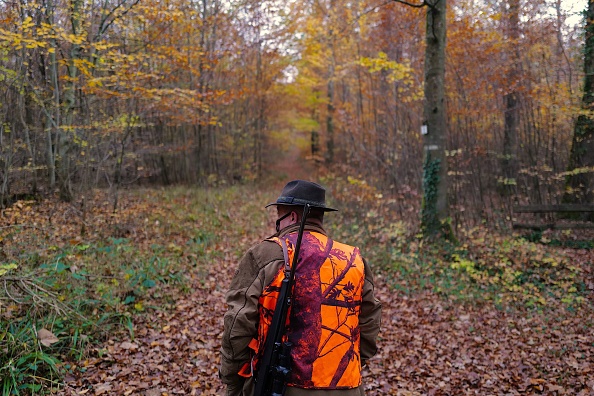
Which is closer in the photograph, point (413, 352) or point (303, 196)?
point (303, 196)

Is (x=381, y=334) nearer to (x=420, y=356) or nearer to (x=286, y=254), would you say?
(x=420, y=356)

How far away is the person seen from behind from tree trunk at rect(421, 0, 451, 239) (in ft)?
25.5

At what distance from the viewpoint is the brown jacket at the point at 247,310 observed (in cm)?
239

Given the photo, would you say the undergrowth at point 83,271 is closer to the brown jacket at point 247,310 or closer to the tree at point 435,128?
the brown jacket at point 247,310

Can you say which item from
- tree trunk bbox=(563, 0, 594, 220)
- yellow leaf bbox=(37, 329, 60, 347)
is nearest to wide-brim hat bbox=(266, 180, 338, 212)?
yellow leaf bbox=(37, 329, 60, 347)

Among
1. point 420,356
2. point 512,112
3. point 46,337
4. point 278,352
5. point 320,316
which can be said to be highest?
point 512,112

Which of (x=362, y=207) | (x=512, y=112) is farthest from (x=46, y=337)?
(x=512, y=112)

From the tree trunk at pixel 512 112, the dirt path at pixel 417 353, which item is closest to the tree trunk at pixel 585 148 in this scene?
the tree trunk at pixel 512 112

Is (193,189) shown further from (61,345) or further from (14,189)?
(61,345)

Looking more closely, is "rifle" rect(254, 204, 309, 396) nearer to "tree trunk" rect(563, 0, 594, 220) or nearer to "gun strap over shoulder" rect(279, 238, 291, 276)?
"gun strap over shoulder" rect(279, 238, 291, 276)

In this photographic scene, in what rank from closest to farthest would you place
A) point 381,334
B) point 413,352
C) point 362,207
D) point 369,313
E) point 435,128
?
point 369,313 → point 413,352 → point 381,334 → point 435,128 → point 362,207

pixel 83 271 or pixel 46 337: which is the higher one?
pixel 83 271

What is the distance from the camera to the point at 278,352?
2.36 m

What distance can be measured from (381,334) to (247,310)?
4.57 metres
